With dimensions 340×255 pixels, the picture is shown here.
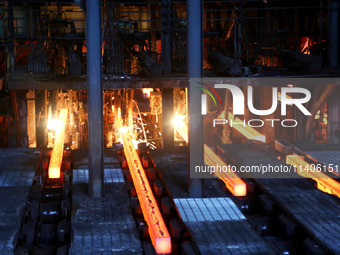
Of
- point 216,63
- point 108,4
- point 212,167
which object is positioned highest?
point 108,4

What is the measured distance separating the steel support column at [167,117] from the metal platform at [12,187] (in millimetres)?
2625

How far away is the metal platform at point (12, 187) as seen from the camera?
5.66 metres

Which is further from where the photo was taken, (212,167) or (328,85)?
(328,85)

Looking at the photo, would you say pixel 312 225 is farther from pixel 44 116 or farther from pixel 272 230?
pixel 44 116

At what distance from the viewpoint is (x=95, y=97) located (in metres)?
6.82

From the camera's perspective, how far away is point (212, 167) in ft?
26.7

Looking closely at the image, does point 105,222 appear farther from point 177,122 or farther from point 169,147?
point 177,122

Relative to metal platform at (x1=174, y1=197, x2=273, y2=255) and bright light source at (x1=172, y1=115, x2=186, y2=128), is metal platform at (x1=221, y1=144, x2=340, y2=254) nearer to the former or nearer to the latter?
metal platform at (x1=174, y1=197, x2=273, y2=255)

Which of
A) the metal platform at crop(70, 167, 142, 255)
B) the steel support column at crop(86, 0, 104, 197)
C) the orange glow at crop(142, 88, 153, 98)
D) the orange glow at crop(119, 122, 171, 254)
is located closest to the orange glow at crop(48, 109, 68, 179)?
the metal platform at crop(70, 167, 142, 255)

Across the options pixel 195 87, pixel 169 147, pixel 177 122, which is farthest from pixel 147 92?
pixel 195 87

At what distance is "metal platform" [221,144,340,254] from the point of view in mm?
5598

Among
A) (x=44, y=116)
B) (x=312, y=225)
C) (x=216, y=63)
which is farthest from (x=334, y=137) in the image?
(x=44, y=116)

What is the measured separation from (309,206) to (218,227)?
4.36 feet

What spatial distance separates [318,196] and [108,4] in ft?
18.2
